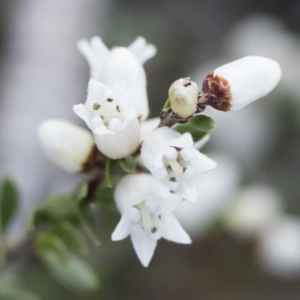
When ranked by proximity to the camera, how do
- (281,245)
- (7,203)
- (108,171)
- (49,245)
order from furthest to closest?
(281,245), (7,203), (49,245), (108,171)

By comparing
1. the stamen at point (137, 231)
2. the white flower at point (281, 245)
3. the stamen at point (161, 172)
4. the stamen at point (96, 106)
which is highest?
the stamen at point (96, 106)

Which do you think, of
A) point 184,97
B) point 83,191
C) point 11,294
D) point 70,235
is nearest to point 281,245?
point 11,294

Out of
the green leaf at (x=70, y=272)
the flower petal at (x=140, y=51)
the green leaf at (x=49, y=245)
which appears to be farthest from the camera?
the green leaf at (x=70, y=272)

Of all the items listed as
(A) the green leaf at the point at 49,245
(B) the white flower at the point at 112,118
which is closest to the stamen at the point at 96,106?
(B) the white flower at the point at 112,118

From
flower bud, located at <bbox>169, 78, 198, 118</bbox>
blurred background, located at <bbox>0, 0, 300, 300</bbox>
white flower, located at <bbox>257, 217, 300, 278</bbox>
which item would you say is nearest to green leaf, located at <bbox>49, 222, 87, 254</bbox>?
flower bud, located at <bbox>169, 78, 198, 118</bbox>

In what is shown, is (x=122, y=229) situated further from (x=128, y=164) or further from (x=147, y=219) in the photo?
(x=128, y=164)

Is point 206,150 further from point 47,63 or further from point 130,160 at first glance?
point 130,160

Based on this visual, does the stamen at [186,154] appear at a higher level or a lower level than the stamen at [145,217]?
higher

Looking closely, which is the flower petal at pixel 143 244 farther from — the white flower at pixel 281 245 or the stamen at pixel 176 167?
the white flower at pixel 281 245
